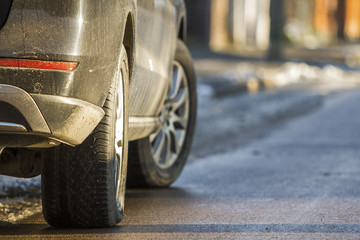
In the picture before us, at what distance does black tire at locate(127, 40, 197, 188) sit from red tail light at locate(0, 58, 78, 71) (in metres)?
1.86

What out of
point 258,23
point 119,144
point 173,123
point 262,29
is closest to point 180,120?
point 173,123

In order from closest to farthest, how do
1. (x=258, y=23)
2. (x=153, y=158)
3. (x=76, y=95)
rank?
(x=76, y=95) < (x=153, y=158) < (x=258, y=23)

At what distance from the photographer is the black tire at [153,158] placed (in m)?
5.75

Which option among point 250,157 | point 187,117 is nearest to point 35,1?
point 187,117

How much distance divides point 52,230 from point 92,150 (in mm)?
Answer: 531

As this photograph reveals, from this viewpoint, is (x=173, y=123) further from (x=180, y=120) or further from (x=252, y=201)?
(x=252, y=201)

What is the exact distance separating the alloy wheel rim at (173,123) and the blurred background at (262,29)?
794 inches

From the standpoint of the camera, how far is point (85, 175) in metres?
4.23

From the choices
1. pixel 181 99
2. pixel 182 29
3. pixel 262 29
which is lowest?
pixel 262 29

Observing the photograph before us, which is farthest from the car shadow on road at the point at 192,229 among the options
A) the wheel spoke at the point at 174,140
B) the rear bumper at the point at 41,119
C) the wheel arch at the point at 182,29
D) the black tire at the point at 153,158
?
the wheel arch at the point at 182,29

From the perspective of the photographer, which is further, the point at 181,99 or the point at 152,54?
the point at 181,99

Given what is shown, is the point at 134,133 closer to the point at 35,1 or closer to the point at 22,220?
the point at 22,220

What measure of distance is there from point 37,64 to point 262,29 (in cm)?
3377

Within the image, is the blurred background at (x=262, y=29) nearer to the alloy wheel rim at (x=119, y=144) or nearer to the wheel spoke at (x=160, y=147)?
the wheel spoke at (x=160, y=147)
